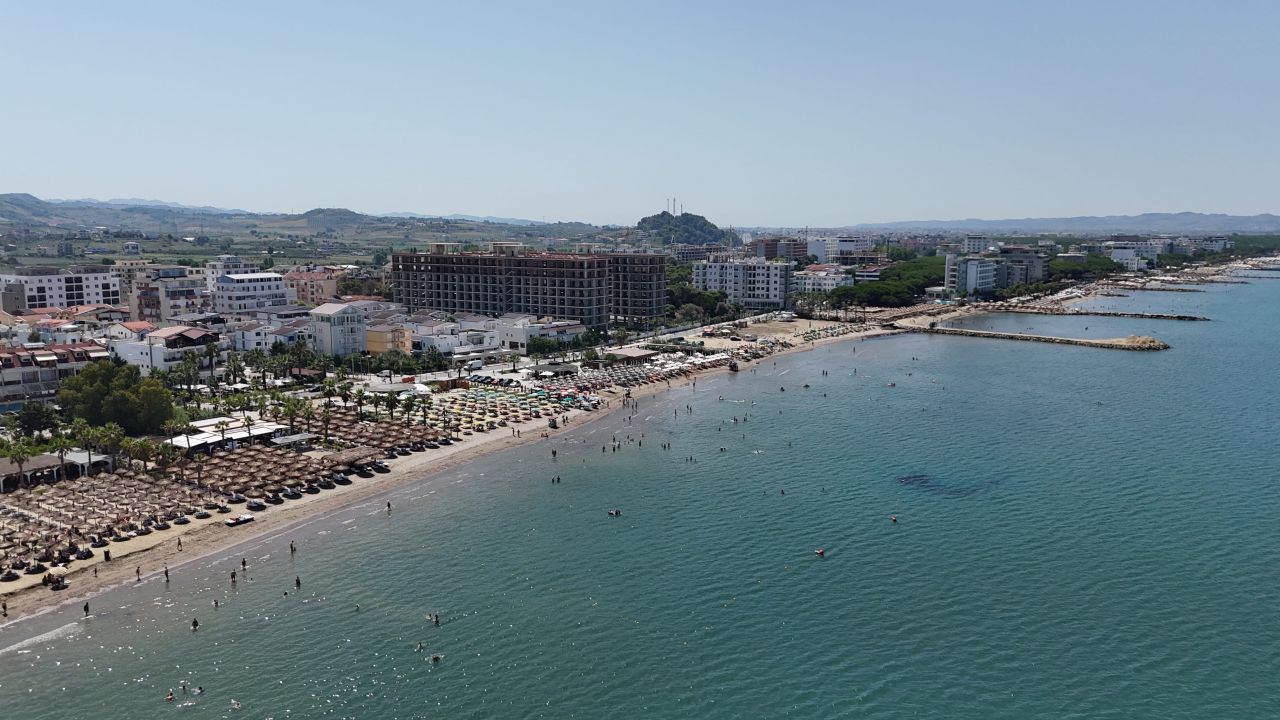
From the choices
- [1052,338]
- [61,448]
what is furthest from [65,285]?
[1052,338]

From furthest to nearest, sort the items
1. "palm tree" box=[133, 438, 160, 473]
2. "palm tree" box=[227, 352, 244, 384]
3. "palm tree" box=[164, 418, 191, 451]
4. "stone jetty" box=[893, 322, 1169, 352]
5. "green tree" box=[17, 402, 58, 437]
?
"stone jetty" box=[893, 322, 1169, 352], "palm tree" box=[227, 352, 244, 384], "green tree" box=[17, 402, 58, 437], "palm tree" box=[164, 418, 191, 451], "palm tree" box=[133, 438, 160, 473]

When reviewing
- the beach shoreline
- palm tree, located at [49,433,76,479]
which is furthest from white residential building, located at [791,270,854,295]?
palm tree, located at [49,433,76,479]

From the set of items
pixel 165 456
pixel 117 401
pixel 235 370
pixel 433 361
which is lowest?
pixel 165 456

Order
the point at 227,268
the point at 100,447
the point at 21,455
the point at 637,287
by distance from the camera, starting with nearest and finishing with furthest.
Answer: the point at 21,455
the point at 100,447
the point at 637,287
the point at 227,268

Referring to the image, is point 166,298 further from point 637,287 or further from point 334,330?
point 637,287

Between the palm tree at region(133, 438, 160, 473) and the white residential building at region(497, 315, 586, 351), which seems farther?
the white residential building at region(497, 315, 586, 351)

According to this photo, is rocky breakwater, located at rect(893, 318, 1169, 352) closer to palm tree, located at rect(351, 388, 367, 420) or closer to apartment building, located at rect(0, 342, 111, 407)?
palm tree, located at rect(351, 388, 367, 420)
